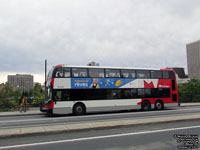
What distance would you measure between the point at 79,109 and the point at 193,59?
16492cm

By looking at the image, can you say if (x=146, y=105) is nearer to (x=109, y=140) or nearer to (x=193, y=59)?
(x=109, y=140)

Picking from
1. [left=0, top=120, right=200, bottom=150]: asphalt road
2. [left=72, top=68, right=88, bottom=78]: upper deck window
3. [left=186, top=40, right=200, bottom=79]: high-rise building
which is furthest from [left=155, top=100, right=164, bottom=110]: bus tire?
[left=186, top=40, right=200, bottom=79]: high-rise building

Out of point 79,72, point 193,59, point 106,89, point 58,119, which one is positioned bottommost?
point 58,119

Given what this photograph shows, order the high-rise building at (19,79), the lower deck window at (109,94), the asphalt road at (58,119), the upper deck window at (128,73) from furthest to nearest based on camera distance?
the high-rise building at (19,79)
the upper deck window at (128,73)
the lower deck window at (109,94)
the asphalt road at (58,119)

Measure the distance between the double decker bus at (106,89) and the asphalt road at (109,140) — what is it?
339 inches

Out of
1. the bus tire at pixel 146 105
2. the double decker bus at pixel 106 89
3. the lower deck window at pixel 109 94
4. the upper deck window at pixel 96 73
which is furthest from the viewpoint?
the bus tire at pixel 146 105

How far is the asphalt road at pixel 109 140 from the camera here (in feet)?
19.8

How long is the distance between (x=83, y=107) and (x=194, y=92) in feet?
94.2

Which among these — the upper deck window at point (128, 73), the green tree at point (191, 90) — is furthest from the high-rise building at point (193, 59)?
the upper deck window at point (128, 73)

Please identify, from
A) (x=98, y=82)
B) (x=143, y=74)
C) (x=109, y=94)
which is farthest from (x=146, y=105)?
(x=98, y=82)

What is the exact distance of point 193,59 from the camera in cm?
16225

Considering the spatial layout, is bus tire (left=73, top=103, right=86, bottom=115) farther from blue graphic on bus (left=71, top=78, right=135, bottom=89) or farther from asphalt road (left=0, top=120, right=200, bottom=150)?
asphalt road (left=0, top=120, right=200, bottom=150)

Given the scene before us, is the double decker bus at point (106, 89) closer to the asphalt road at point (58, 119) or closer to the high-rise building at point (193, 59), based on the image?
the asphalt road at point (58, 119)

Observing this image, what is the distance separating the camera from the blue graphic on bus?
1694 cm
